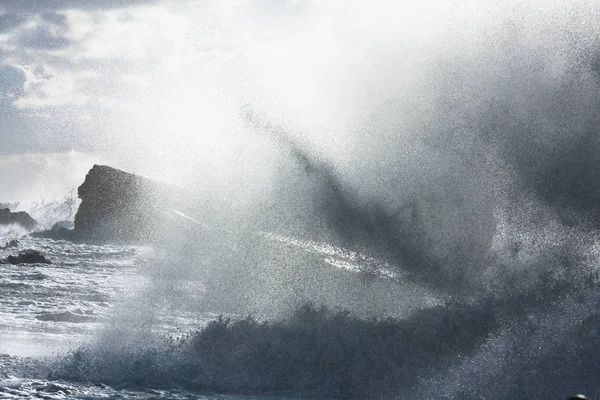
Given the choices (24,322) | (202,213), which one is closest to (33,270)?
(202,213)

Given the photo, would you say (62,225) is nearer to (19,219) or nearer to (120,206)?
(120,206)

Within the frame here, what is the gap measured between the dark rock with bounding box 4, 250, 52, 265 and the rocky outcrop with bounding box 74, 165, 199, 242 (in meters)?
8.42

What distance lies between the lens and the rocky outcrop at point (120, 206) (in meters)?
35.7

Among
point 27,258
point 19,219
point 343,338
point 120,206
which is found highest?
point 120,206

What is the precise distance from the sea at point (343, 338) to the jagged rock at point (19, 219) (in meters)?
31.4

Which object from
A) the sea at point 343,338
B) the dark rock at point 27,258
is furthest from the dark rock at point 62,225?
the sea at point 343,338

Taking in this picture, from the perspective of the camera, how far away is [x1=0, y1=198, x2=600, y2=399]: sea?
396 inches

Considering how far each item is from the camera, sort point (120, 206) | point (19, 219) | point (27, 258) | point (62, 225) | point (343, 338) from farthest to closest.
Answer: point (19, 219), point (62, 225), point (120, 206), point (27, 258), point (343, 338)

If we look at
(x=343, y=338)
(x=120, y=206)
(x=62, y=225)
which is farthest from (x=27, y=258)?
(x=343, y=338)

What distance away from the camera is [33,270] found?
23.4 m

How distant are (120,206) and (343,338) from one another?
29.6m

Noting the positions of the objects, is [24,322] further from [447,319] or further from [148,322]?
[447,319]

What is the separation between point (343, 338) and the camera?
1134cm

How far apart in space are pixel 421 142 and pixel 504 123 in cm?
186
